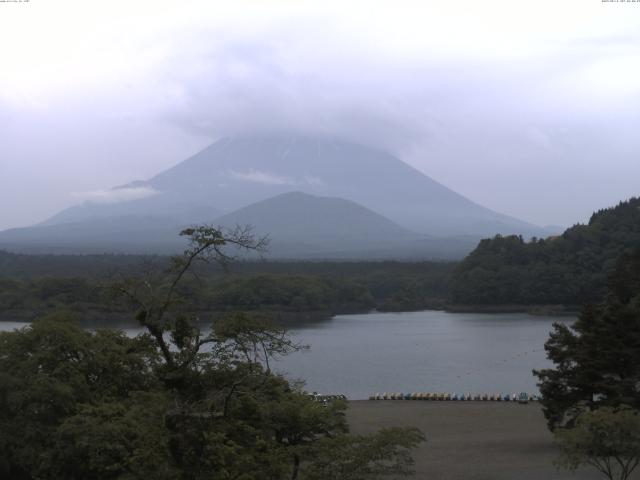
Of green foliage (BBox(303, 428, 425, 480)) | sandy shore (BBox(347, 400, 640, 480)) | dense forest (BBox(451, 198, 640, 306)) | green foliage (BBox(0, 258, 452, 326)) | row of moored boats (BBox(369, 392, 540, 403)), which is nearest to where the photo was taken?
green foliage (BBox(303, 428, 425, 480))

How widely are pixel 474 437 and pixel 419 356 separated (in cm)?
1717

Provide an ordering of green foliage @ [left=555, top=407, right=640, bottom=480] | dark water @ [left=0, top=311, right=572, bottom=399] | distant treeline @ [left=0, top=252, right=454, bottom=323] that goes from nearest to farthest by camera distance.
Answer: green foliage @ [left=555, top=407, right=640, bottom=480] → dark water @ [left=0, top=311, right=572, bottom=399] → distant treeline @ [left=0, top=252, right=454, bottom=323]

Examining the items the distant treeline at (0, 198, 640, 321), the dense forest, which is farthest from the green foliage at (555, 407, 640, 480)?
the dense forest

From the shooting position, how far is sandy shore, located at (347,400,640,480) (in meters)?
14.1

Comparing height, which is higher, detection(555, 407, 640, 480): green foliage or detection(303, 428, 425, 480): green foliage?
detection(303, 428, 425, 480): green foliage

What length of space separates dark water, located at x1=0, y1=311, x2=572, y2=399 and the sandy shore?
3.27 m

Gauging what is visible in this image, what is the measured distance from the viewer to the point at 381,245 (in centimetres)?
18400

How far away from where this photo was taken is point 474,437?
57.4 feet

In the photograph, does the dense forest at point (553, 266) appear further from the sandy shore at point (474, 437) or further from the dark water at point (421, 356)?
the sandy shore at point (474, 437)

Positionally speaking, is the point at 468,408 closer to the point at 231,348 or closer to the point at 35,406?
the point at 35,406

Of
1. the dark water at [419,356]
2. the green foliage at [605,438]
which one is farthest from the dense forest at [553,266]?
the green foliage at [605,438]

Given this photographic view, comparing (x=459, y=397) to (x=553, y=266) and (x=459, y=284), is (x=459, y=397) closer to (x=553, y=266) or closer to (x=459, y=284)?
(x=553, y=266)

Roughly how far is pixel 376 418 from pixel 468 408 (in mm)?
2809

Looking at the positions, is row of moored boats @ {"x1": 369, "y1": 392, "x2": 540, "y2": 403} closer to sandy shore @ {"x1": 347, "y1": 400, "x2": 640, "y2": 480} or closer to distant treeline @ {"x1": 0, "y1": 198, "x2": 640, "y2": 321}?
sandy shore @ {"x1": 347, "y1": 400, "x2": 640, "y2": 480}
